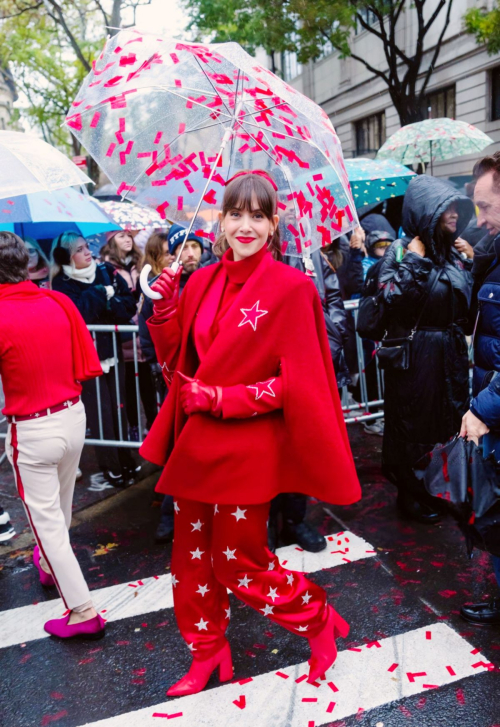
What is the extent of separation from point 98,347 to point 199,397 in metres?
3.46

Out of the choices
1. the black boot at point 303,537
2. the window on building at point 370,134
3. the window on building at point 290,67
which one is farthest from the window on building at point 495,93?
the black boot at point 303,537

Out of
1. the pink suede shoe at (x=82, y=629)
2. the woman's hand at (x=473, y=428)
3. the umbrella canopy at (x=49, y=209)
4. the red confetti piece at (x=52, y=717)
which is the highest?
the umbrella canopy at (x=49, y=209)

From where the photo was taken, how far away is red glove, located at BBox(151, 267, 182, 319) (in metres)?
2.72

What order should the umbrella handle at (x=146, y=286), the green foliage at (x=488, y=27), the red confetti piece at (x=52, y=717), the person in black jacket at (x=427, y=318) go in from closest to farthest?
the umbrella handle at (x=146, y=286), the red confetti piece at (x=52, y=717), the person in black jacket at (x=427, y=318), the green foliage at (x=488, y=27)

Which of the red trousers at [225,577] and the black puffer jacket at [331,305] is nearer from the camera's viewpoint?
the red trousers at [225,577]

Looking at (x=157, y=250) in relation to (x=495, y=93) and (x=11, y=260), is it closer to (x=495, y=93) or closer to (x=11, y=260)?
(x=11, y=260)

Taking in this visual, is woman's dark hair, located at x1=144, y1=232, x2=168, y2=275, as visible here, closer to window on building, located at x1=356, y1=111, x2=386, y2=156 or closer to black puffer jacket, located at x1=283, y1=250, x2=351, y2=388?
black puffer jacket, located at x1=283, y1=250, x2=351, y2=388

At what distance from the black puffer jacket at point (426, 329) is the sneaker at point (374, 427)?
89.0 inches

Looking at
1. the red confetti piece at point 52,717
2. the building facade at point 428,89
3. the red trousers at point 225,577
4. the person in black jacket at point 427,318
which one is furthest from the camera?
the building facade at point 428,89

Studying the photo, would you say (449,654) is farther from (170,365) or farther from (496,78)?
(496,78)

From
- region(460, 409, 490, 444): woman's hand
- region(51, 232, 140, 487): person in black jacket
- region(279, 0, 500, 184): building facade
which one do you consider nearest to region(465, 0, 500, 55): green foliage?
region(279, 0, 500, 184): building facade

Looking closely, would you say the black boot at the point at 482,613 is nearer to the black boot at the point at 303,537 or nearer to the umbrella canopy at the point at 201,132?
the black boot at the point at 303,537

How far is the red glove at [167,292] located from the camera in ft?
8.93

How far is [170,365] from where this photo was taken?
9.86ft
